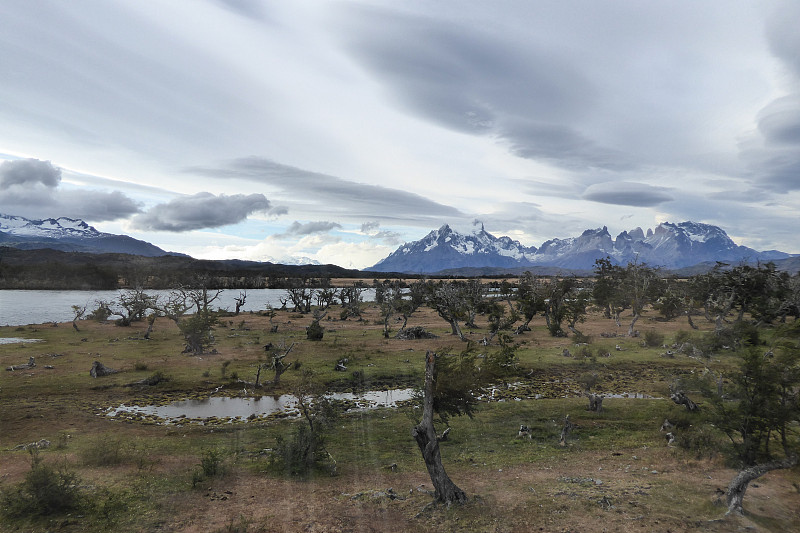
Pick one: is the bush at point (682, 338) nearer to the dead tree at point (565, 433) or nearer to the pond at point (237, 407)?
the dead tree at point (565, 433)

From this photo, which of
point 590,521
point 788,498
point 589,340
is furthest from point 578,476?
point 589,340

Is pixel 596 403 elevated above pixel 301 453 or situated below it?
below

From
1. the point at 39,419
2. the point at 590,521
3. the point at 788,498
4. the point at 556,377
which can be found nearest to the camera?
the point at 590,521

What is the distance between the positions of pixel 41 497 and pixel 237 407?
618 inches

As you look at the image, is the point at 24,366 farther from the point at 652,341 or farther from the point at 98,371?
the point at 652,341

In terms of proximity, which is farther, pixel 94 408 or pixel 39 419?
pixel 94 408

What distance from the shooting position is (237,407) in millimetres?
29328

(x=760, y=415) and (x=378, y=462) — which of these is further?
(x=378, y=462)

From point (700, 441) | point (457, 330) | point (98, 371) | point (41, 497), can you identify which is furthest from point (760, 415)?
point (457, 330)

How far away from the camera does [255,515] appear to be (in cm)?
1407

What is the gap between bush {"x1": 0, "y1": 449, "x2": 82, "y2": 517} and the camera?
1374 centimetres

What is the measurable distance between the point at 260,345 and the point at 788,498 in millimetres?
51832

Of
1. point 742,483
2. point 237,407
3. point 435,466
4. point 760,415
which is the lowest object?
point 237,407

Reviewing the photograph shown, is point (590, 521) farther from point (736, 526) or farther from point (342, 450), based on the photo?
point (342, 450)
